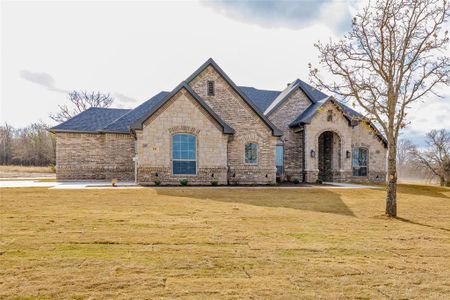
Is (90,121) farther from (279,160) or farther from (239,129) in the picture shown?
(279,160)

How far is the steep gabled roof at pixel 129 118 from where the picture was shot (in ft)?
74.8

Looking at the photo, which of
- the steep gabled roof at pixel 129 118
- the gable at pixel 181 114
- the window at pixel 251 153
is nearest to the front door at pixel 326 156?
the window at pixel 251 153

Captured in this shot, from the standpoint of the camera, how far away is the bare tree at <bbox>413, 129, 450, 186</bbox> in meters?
36.5

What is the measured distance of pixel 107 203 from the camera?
10.6 m

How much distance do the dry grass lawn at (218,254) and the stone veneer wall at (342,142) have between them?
1365cm

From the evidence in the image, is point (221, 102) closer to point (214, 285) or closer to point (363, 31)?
point (363, 31)

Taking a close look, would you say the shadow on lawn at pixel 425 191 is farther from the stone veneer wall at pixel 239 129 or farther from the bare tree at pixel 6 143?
the bare tree at pixel 6 143

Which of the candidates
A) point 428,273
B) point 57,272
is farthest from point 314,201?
point 57,272

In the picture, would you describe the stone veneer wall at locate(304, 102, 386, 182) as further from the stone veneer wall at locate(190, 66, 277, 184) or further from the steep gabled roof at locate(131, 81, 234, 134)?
the steep gabled roof at locate(131, 81, 234, 134)

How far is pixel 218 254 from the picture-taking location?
495cm

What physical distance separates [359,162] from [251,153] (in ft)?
34.8

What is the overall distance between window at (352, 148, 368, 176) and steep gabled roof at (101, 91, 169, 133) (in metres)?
16.5

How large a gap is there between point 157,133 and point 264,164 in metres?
7.40

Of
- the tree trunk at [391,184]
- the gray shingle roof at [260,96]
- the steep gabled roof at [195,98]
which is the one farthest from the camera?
the gray shingle roof at [260,96]
